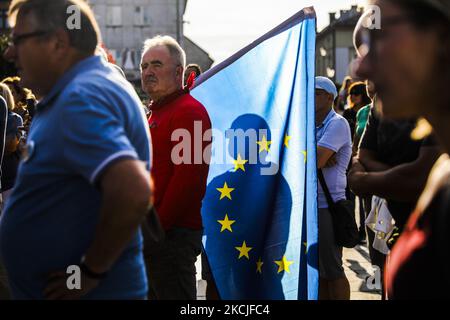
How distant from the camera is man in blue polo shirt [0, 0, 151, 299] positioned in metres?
2.38

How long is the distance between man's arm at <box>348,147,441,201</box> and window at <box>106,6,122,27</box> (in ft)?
179

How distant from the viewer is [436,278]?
1.73 meters

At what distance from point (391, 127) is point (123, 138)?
150 centimetres

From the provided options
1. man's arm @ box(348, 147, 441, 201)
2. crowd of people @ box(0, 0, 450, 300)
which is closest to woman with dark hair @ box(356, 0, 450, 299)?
crowd of people @ box(0, 0, 450, 300)

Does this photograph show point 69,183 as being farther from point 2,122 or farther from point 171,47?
point 2,122

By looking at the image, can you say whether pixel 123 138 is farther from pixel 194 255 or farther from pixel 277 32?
pixel 277 32

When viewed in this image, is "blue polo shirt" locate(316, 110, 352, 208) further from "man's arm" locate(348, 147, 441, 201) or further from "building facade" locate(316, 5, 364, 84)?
"building facade" locate(316, 5, 364, 84)

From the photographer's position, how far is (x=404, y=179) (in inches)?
129

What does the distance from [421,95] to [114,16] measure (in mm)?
56753

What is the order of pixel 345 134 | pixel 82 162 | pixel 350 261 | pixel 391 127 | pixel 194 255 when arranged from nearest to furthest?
pixel 82 162 → pixel 391 127 → pixel 194 255 → pixel 345 134 → pixel 350 261

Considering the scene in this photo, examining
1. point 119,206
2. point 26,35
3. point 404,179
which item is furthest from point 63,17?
point 404,179

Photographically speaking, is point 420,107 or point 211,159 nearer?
point 420,107

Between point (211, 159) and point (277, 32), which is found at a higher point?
point (277, 32)
